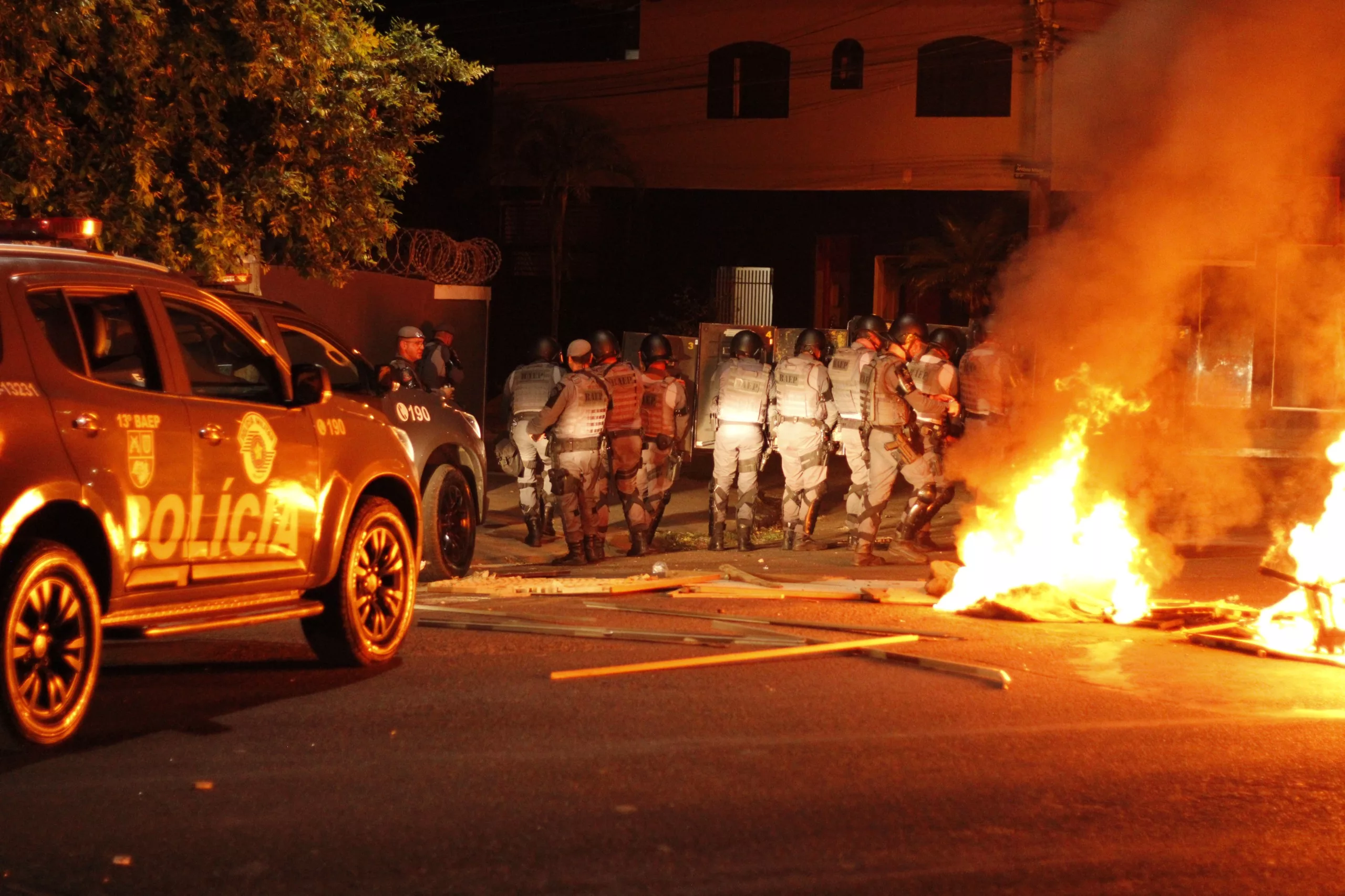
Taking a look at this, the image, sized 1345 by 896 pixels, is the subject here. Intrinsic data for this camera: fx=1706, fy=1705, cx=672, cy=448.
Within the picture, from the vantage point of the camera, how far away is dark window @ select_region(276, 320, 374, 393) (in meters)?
10.9

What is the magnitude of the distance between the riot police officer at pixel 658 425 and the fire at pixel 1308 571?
268 inches

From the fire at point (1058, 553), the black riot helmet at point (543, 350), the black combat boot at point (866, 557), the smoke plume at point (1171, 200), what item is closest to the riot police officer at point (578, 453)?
the black riot helmet at point (543, 350)

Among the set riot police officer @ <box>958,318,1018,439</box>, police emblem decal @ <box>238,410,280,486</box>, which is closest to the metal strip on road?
police emblem decal @ <box>238,410,280,486</box>

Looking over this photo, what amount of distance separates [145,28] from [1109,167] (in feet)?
23.3

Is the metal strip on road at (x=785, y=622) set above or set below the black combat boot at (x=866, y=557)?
below

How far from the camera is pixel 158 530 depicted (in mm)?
6750

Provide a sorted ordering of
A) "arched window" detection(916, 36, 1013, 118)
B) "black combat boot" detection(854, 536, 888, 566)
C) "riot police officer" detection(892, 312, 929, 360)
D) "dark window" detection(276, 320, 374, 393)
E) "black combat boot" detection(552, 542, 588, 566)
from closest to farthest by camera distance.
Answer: "dark window" detection(276, 320, 374, 393) < "black combat boot" detection(854, 536, 888, 566) < "black combat boot" detection(552, 542, 588, 566) < "riot police officer" detection(892, 312, 929, 360) < "arched window" detection(916, 36, 1013, 118)

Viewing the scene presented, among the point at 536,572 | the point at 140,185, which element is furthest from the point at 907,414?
the point at 140,185

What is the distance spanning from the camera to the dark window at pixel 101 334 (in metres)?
6.50

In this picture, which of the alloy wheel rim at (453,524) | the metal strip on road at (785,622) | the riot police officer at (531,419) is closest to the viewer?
the metal strip on road at (785,622)

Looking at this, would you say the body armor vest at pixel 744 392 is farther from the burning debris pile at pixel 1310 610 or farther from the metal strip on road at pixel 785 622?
the burning debris pile at pixel 1310 610

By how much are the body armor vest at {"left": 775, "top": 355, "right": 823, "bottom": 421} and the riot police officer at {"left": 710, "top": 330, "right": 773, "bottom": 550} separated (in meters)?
0.19

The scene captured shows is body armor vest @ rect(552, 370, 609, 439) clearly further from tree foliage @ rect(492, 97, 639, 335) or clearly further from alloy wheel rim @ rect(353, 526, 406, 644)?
tree foliage @ rect(492, 97, 639, 335)

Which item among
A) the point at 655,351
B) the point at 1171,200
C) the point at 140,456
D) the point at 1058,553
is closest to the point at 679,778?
the point at 140,456
